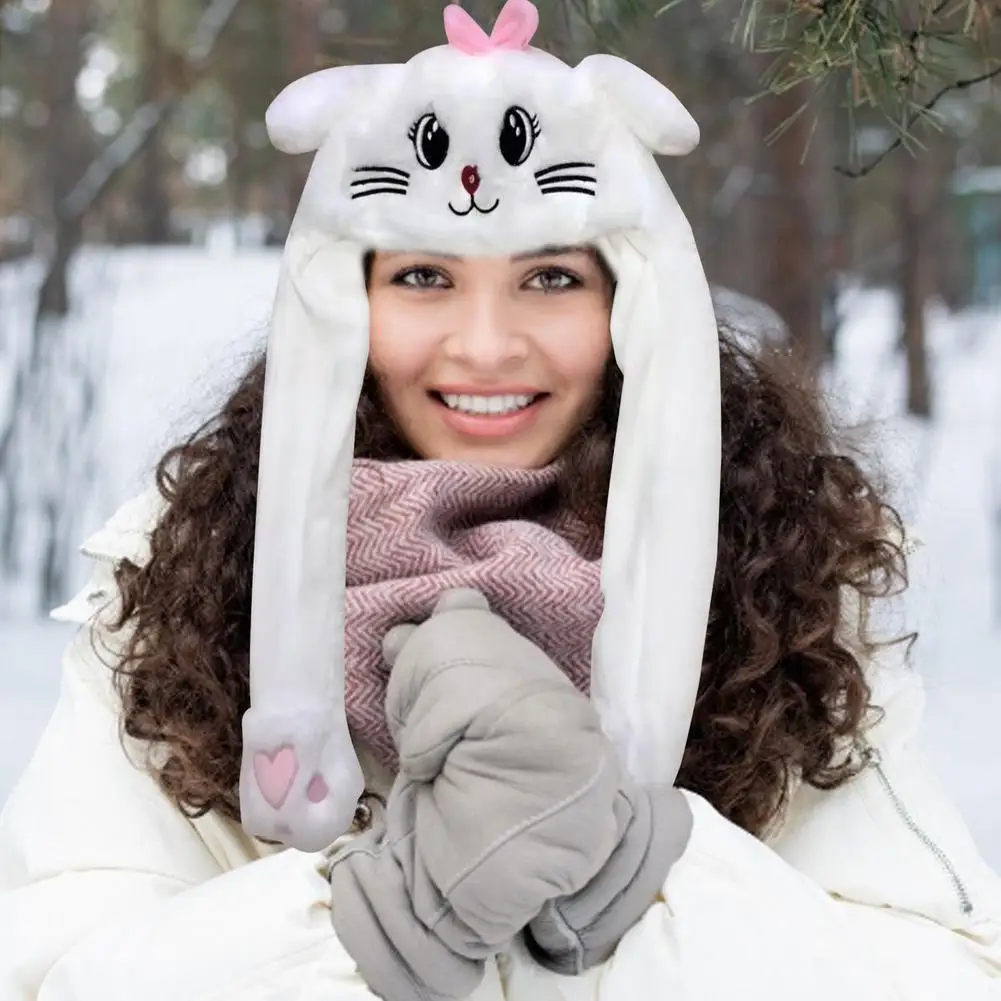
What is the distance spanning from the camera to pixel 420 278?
114 centimetres

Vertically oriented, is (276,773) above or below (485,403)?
below

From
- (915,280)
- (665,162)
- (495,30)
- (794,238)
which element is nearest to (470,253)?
(495,30)

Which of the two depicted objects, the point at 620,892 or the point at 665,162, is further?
the point at 665,162

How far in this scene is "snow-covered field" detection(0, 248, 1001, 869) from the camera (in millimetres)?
2428

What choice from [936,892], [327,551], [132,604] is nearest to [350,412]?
[327,551]

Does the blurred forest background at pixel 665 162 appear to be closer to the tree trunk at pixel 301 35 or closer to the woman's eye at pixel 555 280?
the tree trunk at pixel 301 35

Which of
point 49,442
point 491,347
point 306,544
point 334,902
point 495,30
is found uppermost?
point 495,30

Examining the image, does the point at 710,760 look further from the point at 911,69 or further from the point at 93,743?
the point at 911,69

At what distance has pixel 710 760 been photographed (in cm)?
125

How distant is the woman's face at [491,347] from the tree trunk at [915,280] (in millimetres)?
4332

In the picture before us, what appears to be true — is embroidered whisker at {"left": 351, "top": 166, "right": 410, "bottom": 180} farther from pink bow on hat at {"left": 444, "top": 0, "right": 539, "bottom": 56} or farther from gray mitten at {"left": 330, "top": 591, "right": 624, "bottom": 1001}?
gray mitten at {"left": 330, "top": 591, "right": 624, "bottom": 1001}

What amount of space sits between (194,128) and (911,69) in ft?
27.5

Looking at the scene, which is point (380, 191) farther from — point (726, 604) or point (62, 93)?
point (62, 93)

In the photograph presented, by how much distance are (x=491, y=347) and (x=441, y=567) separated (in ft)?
0.54
